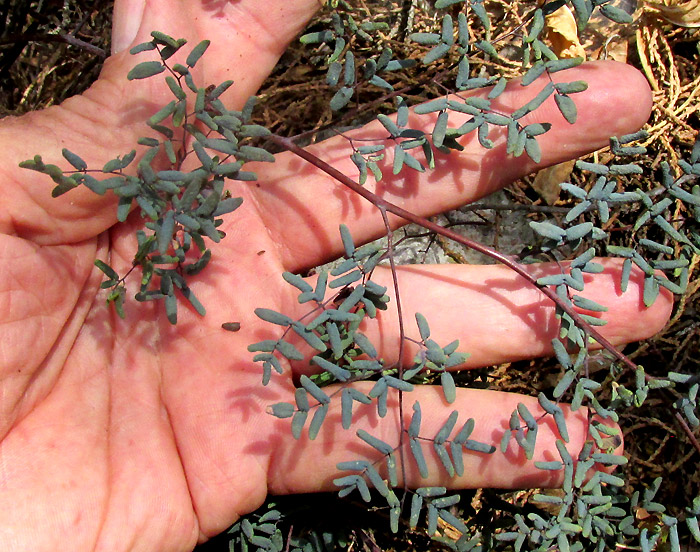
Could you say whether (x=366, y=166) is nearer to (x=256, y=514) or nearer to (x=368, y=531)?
(x=256, y=514)

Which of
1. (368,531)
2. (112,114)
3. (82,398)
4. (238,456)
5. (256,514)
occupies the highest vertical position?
(112,114)

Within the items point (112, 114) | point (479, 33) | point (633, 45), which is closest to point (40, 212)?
point (112, 114)

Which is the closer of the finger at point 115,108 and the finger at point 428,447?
the finger at point 115,108

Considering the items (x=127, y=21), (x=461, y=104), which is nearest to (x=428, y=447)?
(x=461, y=104)

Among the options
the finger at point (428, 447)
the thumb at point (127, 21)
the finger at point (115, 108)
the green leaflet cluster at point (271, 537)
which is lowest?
the green leaflet cluster at point (271, 537)

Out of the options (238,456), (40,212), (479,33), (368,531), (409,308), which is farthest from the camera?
(479,33)

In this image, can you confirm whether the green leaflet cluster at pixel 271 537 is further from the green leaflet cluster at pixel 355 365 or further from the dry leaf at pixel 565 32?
the dry leaf at pixel 565 32

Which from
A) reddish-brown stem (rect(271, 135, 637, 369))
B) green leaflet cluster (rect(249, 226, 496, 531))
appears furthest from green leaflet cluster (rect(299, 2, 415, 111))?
green leaflet cluster (rect(249, 226, 496, 531))

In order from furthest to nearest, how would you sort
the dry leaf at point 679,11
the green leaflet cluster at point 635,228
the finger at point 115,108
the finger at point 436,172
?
the dry leaf at point 679,11 < the finger at point 436,172 < the green leaflet cluster at point 635,228 < the finger at point 115,108

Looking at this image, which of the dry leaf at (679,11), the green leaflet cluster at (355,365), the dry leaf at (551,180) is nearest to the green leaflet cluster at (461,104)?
the green leaflet cluster at (355,365)
